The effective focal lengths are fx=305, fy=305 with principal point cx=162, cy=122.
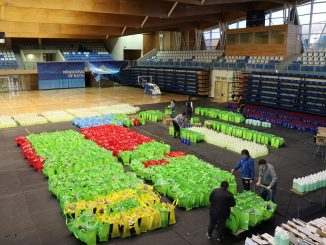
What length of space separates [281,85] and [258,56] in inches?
255

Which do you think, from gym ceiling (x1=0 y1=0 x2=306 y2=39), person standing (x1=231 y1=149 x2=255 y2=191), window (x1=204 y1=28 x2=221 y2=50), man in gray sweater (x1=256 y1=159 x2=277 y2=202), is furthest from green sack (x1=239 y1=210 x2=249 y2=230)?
window (x1=204 y1=28 x2=221 y2=50)

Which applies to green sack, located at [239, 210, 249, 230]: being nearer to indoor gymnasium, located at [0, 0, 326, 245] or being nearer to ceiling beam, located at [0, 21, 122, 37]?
indoor gymnasium, located at [0, 0, 326, 245]

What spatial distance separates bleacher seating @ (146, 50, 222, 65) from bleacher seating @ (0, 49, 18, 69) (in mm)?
17436

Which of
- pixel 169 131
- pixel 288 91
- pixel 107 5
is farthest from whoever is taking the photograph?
pixel 288 91

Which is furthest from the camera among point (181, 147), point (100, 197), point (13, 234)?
point (181, 147)

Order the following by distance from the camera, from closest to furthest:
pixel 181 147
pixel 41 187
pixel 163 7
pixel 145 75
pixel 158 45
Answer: pixel 41 187
pixel 181 147
pixel 163 7
pixel 145 75
pixel 158 45

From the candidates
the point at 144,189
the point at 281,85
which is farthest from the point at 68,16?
the point at 144,189

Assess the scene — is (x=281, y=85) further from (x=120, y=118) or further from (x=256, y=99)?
(x=120, y=118)

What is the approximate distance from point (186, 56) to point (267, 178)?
3192cm

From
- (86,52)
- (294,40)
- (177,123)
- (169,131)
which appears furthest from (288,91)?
(86,52)

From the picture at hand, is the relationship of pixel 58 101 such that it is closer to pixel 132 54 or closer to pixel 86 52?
pixel 86 52

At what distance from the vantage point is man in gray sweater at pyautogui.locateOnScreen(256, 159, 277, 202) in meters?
8.46

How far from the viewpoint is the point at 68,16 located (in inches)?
962

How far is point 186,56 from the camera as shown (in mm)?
38969
